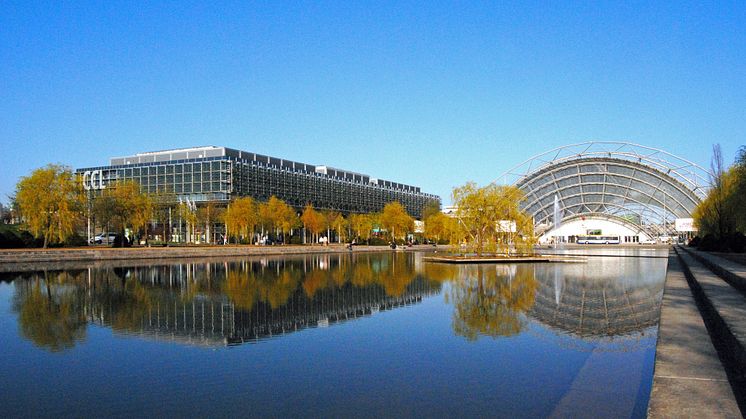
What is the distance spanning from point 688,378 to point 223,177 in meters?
111

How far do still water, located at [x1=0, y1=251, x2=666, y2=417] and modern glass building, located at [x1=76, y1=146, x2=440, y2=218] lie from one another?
85977mm

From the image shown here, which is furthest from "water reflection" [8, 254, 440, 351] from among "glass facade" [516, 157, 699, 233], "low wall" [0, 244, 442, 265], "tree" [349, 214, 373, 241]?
"tree" [349, 214, 373, 241]

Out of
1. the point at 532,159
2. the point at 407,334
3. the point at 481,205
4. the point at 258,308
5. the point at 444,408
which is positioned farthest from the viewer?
the point at 532,159

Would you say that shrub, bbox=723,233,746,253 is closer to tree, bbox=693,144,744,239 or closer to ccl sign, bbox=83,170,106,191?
tree, bbox=693,144,744,239

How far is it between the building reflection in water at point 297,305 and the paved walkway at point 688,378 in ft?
9.01

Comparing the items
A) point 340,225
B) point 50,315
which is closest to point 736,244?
point 50,315

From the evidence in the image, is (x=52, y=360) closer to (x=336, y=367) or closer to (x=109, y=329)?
(x=109, y=329)

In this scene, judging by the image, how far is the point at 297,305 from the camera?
21375mm

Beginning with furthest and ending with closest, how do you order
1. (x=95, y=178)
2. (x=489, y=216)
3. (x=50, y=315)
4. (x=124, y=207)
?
1. (x=95, y=178)
2. (x=124, y=207)
3. (x=489, y=216)
4. (x=50, y=315)

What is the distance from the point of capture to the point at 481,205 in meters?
56.1

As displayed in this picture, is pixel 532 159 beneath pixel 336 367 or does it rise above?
above

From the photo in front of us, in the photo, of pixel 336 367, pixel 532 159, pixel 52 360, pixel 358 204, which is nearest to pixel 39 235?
pixel 52 360

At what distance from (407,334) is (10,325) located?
38.8 ft

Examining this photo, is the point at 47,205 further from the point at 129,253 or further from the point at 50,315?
the point at 50,315
